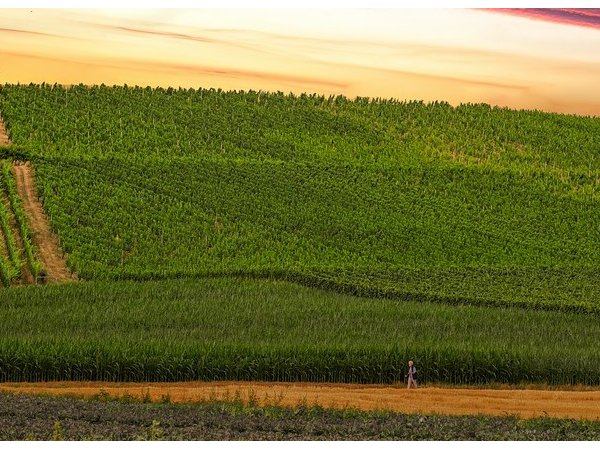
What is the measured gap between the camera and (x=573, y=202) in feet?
122

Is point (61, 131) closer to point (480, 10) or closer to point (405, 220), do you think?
point (405, 220)

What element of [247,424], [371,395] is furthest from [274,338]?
[247,424]

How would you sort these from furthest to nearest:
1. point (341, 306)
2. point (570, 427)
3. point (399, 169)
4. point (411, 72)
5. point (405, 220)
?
point (399, 169) → point (405, 220) → point (341, 306) → point (411, 72) → point (570, 427)

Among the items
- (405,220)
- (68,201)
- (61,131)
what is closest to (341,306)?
(405,220)

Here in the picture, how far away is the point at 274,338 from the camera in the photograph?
67.5 feet

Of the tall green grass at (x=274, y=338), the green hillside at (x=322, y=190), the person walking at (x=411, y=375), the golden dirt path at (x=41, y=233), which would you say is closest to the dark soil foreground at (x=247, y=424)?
the person walking at (x=411, y=375)

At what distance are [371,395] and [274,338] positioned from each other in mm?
3360

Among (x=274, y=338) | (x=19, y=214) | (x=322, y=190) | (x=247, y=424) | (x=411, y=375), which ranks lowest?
(x=247, y=424)

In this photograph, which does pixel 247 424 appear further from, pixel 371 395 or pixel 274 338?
pixel 274 338

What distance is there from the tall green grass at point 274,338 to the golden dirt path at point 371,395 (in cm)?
39

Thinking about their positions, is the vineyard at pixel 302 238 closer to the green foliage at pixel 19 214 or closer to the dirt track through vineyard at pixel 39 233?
the green foliage at pixel 19 214

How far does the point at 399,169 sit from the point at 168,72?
18.6 meters

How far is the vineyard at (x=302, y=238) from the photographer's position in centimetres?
1925

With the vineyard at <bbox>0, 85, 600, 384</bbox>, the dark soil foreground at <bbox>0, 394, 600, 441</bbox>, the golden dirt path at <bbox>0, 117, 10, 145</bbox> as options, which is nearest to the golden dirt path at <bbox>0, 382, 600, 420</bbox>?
the vineyard at <bbox>0, 85, 600, 384</bbox>
